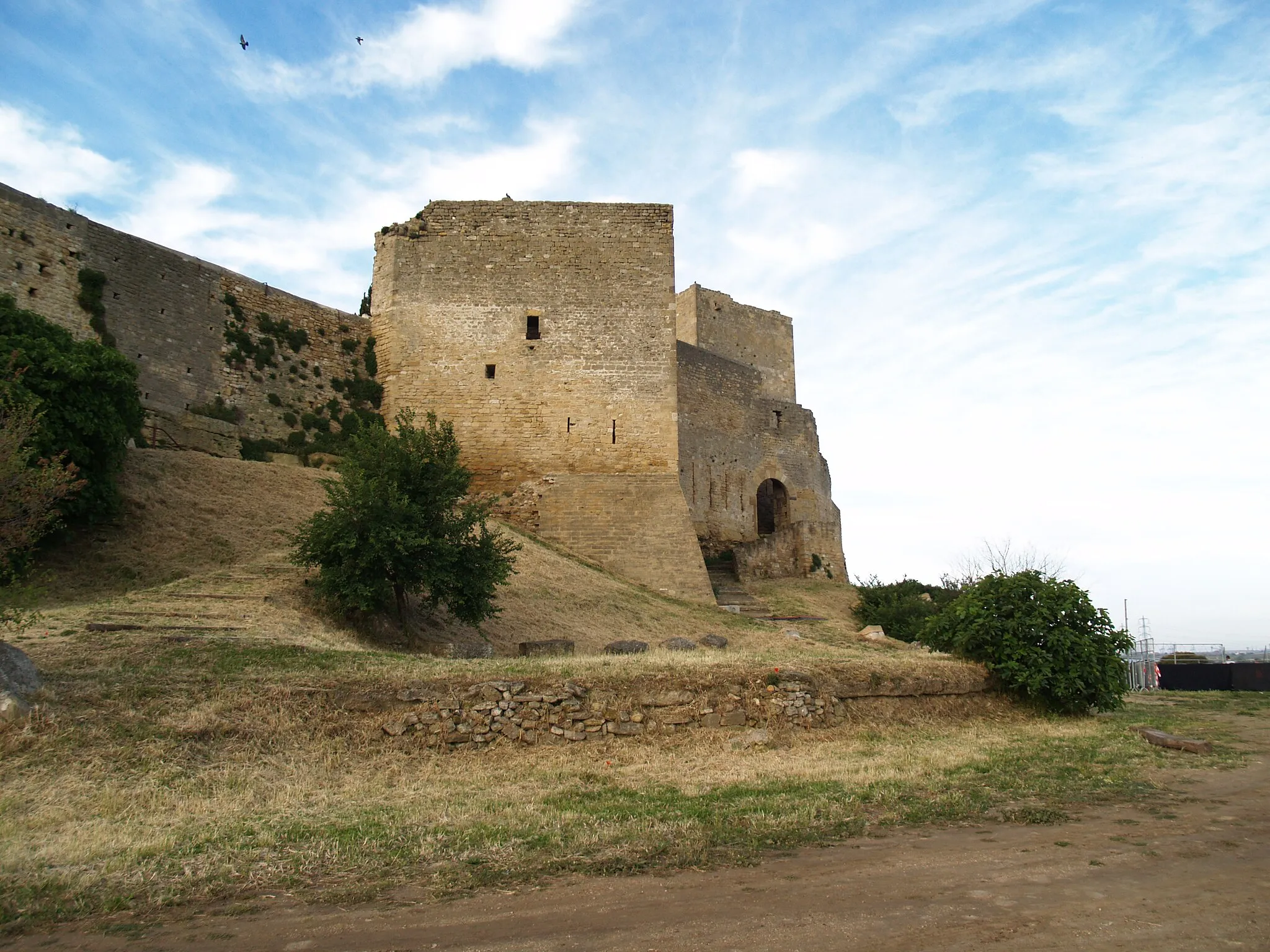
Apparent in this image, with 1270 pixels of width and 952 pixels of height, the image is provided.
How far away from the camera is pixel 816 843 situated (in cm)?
551

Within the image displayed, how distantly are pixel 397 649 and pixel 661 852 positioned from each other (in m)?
7.01

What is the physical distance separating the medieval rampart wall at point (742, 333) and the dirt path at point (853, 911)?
2579 centimetres

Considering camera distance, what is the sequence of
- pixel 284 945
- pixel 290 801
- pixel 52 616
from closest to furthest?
1. pixel 284 945
2. pixel 290 801
3. pixel 52 616

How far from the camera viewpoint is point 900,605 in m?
20.5

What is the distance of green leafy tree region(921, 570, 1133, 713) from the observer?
11.0 metres

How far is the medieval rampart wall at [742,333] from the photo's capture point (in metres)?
31.8

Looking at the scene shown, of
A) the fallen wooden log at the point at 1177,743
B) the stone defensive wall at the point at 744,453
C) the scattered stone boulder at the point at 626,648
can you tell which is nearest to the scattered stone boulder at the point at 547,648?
the scattered stone boulder at the point at 626,648

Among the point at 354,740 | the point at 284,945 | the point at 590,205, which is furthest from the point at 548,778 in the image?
the point at 590,205

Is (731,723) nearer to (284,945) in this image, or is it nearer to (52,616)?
(284,945)

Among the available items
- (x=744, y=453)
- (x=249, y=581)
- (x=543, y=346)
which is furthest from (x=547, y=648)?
(x=744, y=453)

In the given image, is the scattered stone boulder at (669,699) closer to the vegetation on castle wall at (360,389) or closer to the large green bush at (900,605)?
the large green bush at (900,605)

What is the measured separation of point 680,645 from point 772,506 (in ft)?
60.7

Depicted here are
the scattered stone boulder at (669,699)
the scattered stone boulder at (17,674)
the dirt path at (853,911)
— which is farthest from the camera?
the scattered stone boulder at (669,699)

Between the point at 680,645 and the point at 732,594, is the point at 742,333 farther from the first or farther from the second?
the point at 680,645
